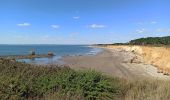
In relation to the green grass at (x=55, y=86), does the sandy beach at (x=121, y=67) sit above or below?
below

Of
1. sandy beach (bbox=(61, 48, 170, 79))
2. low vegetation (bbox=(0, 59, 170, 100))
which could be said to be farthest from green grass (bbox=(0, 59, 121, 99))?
sandy beach (bbox=(61, 48, 170, 79))

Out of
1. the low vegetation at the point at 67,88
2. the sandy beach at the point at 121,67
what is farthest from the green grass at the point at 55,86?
the sandy beach at the point at 121,67

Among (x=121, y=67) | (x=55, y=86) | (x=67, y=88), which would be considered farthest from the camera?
(x=121, y=67)

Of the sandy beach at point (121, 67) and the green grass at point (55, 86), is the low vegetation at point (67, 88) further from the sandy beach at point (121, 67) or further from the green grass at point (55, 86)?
the sandy beach at point (121, 67)

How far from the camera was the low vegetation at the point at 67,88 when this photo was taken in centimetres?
737

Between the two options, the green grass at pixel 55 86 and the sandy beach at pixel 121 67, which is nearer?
the green grass at pixel 55 86

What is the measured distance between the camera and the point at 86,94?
8.01 m

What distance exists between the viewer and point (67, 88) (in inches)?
314

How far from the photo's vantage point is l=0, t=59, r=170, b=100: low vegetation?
290 inches

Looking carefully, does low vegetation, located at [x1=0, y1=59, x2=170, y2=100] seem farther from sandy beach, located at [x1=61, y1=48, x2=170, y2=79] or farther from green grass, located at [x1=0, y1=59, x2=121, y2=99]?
sandy beach, located at [x1=61, y1=48, x2=170, y2=79]

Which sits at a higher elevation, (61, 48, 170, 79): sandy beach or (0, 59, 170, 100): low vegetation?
(0, 59, 170, 100): low vegetation

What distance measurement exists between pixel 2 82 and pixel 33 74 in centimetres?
184

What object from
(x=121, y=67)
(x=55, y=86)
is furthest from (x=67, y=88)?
(x=121, y=67)

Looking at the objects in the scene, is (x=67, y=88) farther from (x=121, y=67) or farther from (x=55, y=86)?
(x=121, y=67)
